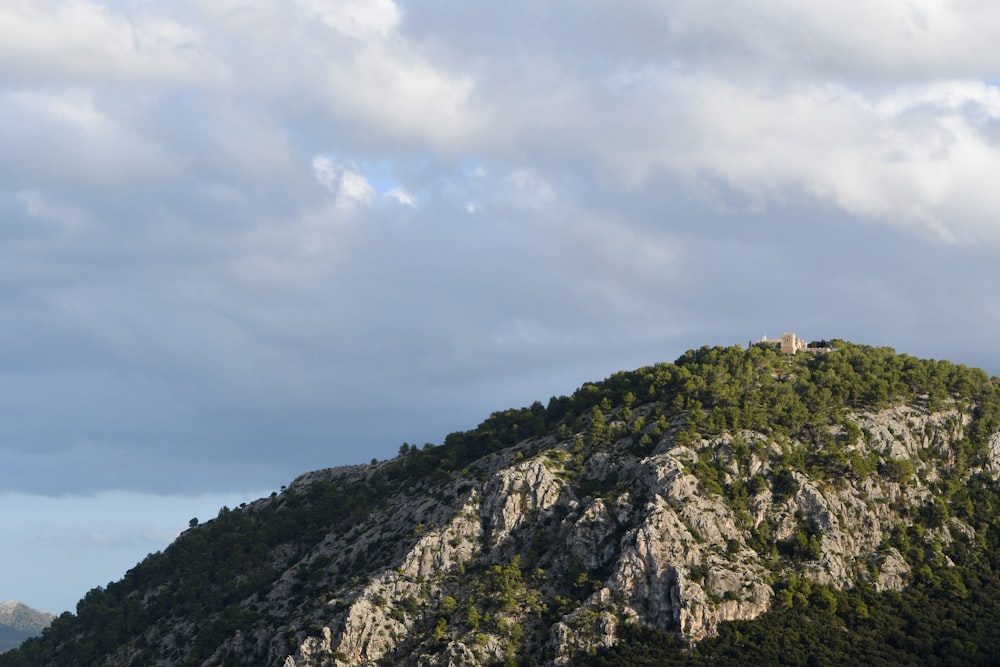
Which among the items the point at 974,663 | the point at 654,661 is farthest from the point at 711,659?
the point at 974,663

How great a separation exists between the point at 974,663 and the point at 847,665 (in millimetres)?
18617

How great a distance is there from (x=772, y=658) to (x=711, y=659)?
8863mm

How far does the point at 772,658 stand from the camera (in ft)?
654

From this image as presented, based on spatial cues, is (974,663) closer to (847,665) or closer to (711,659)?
(847,665)

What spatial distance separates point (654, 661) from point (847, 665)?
28375 mm

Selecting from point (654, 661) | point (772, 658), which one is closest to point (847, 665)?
point (772, 658)

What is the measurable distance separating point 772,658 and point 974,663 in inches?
1172

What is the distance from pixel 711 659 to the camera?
656 feet

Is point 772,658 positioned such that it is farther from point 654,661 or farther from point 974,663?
point 974,663

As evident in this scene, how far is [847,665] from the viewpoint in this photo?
19988 cm

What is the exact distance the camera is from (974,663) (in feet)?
655

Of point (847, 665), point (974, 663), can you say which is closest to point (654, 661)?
point (847, 665)

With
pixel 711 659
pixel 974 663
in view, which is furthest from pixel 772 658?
pixel 974 663

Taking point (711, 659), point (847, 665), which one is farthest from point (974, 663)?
point (711, 659)
